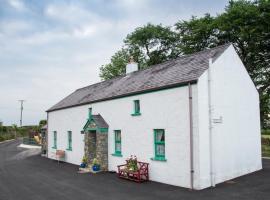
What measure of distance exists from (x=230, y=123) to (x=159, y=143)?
3.89 m

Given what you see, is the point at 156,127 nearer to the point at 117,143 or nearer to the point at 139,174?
the point at 139,174

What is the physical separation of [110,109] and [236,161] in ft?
27.6

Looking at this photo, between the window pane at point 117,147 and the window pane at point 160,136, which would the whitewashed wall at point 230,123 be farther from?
the window pane at point 117,147

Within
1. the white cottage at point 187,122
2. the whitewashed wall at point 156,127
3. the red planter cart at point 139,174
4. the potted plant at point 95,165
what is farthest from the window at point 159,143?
the potted plant at point 95,165

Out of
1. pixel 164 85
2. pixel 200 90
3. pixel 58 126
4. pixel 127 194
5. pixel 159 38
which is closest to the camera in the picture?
pixel 127 194

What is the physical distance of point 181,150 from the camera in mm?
13883

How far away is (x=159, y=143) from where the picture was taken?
15336 mm

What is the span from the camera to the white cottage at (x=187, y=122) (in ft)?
44.3

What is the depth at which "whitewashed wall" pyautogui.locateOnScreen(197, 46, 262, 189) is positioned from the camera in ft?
44.5

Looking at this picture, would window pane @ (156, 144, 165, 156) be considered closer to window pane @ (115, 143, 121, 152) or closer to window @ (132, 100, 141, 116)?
window @ (132, 100, 141, 116)

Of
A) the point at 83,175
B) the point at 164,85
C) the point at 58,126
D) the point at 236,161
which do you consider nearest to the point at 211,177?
the point at 236,161

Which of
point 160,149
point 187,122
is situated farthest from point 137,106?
point 187,122

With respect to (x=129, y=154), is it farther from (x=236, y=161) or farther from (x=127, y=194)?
(x=236, y=161)

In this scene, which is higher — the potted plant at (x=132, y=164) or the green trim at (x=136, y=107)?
the green trim at (x=136, y=107)
